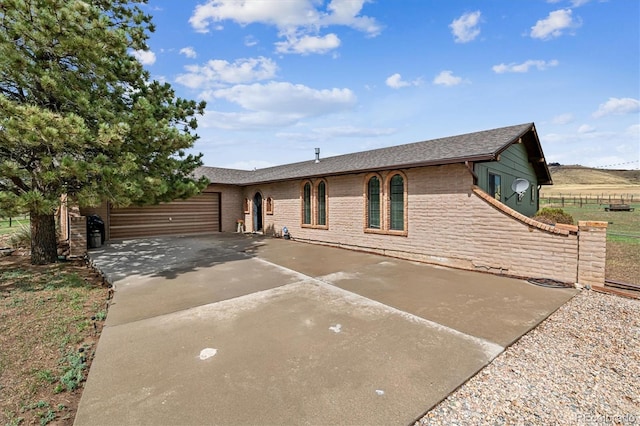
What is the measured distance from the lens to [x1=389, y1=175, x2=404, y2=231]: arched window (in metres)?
9.50

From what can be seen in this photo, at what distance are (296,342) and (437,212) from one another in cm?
640

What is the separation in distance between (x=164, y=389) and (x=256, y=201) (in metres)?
14.2

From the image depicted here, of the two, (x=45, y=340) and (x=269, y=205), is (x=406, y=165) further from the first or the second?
(x=45, y=340)

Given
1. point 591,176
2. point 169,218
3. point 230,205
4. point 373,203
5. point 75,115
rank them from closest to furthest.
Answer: point 75,115
point 373,203
point 169,218
point 230,205
point 591,176

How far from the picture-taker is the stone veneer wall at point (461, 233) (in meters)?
6.25

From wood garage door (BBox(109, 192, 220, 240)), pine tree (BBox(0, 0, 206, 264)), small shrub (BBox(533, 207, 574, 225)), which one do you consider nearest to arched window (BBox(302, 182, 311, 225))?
pine tree (BBox(0, 0, 206, 264))

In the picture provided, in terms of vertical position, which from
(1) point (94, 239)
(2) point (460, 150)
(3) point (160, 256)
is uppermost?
(2) point (460, 150)

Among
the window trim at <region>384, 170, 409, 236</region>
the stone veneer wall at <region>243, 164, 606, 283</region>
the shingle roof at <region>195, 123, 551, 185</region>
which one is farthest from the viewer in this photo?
the window trim at <region>384, 170, 409, 236</region>

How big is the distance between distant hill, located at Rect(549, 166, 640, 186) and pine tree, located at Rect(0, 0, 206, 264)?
3348 inches

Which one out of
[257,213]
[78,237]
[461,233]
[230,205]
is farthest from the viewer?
[230,205]

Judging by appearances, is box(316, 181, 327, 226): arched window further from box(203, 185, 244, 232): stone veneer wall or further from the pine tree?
box(203, 185, 244, 232): stone veneer wall

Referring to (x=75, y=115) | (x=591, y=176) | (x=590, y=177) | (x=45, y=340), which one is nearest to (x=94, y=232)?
(x=75, y=115)

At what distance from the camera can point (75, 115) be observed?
6105 millimetres

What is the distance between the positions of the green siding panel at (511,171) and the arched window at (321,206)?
19.6 ft
